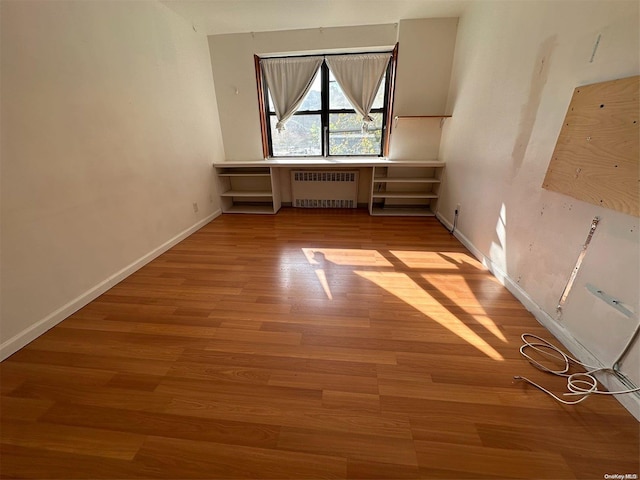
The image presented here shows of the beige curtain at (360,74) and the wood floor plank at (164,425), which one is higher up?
the beige curtain at (360,74)

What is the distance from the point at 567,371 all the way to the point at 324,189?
3485mm

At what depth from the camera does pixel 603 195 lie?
128 centimetres

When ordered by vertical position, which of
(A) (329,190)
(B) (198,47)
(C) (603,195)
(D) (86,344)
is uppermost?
(B) (198,47)

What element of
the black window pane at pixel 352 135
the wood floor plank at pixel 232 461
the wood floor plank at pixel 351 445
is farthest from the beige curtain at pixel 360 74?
the wood floor plank at pixel 232 461

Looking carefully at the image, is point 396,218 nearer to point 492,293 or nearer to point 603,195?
point 492,293

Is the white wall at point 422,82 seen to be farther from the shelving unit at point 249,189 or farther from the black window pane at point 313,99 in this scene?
the shelving unit at point 249,189

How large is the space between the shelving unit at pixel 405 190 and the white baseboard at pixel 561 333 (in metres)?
1.58

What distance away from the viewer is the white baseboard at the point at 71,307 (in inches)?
58.2

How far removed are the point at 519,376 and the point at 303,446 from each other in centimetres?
115

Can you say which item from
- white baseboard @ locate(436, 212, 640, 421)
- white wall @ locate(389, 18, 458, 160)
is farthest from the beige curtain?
white baseboard @ locate(436, 212, 640, 421)

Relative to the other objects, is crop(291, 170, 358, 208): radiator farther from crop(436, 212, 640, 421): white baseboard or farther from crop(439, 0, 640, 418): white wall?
crop(436, 212, 640, 421): white baseboard

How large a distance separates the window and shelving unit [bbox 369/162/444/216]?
40cm

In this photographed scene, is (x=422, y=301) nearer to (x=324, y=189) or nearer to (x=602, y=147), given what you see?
(x=602, y=147)

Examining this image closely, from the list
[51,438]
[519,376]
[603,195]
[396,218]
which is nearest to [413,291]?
[519,376]
